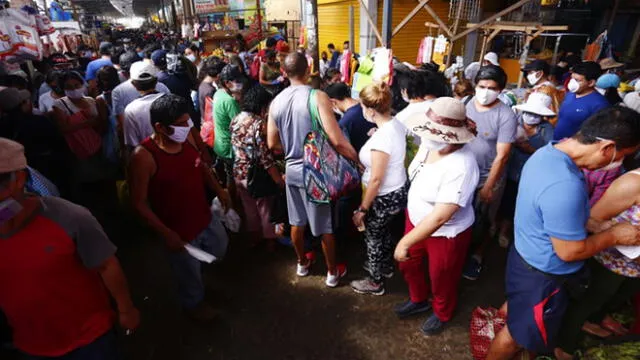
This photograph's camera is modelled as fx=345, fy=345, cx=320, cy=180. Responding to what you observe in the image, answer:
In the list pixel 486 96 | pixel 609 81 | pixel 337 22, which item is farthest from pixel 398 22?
pixel 486 96

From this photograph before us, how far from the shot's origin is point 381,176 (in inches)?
105

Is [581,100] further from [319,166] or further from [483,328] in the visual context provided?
[319,166]

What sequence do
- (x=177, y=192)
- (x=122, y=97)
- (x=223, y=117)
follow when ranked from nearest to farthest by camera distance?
(x=177, y=192) → (x=223, y=117) → (x=122, y=97)

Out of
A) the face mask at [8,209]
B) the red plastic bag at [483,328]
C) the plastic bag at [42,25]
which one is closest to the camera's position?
the face mask at [8,209]

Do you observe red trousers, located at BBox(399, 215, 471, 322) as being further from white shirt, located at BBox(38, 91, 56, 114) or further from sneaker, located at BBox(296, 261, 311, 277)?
white shirt, located at BBox(38, 91, 56, 114)

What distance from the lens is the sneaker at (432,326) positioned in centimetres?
286

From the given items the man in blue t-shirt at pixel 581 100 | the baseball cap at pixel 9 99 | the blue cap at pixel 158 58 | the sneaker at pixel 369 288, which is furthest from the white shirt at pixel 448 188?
the blue cap at pixel 158 58

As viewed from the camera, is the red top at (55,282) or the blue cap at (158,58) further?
the blue cap at (158,58)

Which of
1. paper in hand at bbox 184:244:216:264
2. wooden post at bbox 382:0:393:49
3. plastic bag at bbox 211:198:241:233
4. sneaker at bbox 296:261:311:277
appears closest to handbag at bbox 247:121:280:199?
plastic bag at bbox 211:198:241:233

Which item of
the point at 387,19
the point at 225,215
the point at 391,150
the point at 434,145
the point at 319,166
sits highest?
the point at 387,19

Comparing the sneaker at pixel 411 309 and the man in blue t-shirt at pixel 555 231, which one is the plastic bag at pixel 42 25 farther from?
the man in blue t-shirt at pixel 555 231

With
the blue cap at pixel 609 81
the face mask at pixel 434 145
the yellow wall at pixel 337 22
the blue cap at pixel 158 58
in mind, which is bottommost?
the face mask at pixel 434 145

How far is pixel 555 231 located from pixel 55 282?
8.05 feet

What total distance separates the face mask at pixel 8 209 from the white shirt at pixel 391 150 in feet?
6.78
